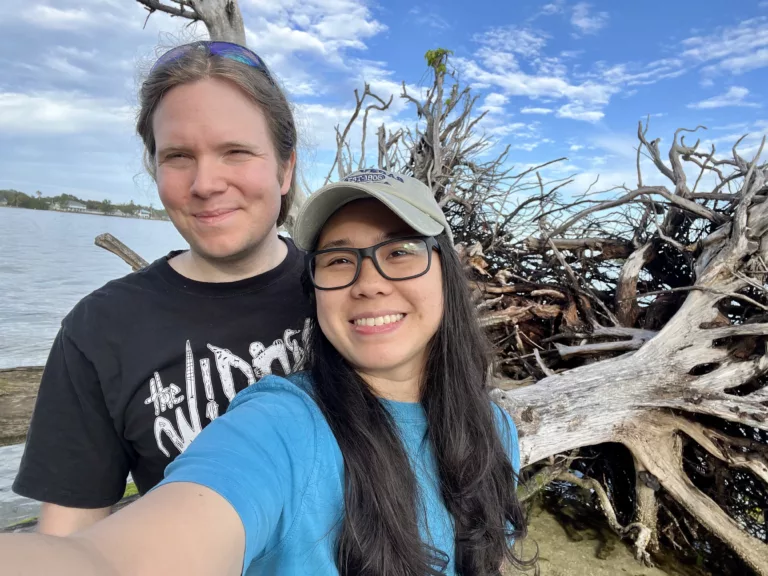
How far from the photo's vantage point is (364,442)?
1.24m

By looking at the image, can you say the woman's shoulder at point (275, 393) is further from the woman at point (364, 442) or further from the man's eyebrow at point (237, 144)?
the man's eyebrow at point (237, 144)

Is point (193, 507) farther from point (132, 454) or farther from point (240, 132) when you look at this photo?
point (240, 132)

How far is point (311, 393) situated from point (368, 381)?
23 centimetres

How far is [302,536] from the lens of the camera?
43.8 inches

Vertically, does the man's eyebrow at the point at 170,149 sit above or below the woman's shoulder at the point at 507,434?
above

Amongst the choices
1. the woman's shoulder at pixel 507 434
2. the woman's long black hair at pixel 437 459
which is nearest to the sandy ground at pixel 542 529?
the woman's shoulder at pixel 507 434

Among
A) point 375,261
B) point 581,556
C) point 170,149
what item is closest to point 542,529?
point 581,556

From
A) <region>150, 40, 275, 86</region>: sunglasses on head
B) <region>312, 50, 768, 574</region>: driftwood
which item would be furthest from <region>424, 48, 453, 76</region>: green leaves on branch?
<region>150, 40, 275, 86</region>: sunglasses on head

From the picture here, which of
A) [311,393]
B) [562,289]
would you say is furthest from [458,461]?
[562,289]

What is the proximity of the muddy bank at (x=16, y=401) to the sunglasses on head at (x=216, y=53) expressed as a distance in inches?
134

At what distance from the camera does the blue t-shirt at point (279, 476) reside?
95 cm

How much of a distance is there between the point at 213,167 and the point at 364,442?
3.51 feet

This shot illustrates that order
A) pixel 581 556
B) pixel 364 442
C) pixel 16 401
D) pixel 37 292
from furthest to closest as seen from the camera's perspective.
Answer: pixel 37 292
pixel 581 556
pixel 16 401
pixel 364 442

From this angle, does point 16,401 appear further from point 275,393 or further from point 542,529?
point 542,529
